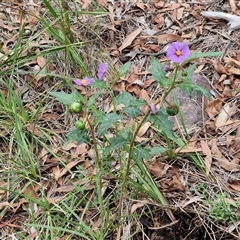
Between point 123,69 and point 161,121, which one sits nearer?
point 161,121

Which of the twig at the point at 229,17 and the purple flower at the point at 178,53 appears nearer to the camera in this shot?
the purple flower at the point at 178,53

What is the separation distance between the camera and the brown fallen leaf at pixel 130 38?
8.68ft

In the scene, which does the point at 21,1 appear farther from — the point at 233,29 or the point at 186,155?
the point at 186,155

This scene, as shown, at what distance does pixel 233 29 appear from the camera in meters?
2.57

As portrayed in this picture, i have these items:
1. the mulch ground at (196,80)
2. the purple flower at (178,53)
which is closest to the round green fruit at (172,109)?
the purple flower at (178,53)

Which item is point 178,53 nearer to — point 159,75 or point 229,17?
point 159,75

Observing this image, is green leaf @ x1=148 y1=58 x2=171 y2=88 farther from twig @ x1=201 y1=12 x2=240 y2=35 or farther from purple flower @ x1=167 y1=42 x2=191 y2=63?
twig @ x1=201 y1=12 x2=240 y2=35

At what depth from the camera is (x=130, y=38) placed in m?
2.68

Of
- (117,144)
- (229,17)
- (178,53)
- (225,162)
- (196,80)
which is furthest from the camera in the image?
(229,17)

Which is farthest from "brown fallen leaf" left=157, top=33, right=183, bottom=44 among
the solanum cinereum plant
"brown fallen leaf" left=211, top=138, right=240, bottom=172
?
the solanum cinereum plant

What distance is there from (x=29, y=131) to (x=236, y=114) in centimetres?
94

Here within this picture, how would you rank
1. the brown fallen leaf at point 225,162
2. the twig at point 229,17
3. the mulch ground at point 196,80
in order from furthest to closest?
the twig at point 229,17 → the brown fallen leaf at point 225,162 → the mulch ground at point 196,80

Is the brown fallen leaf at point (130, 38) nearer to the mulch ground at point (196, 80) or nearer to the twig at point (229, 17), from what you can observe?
the mulch ground at point (196, 80)

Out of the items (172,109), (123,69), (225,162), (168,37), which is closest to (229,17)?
(168,37)
